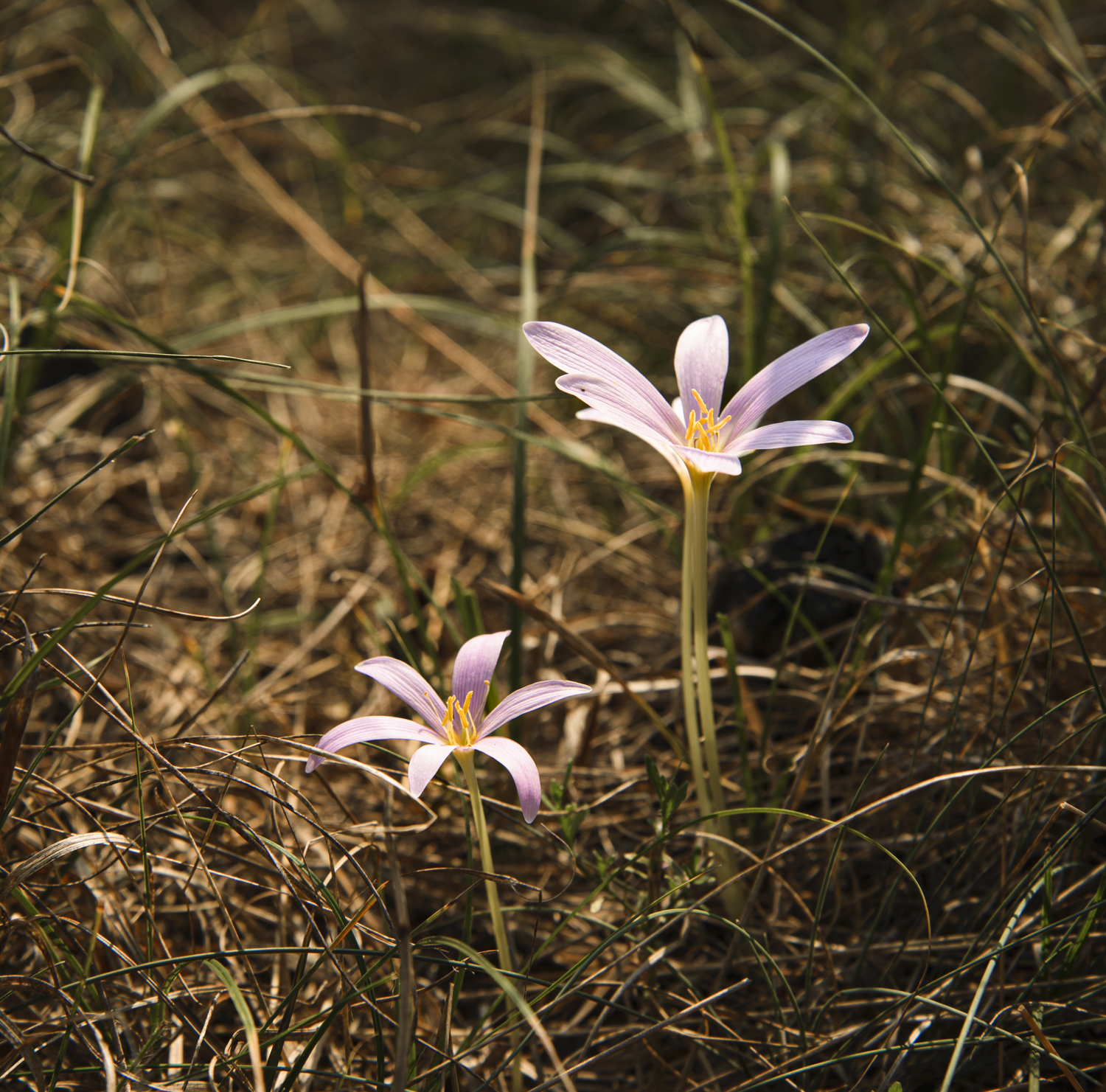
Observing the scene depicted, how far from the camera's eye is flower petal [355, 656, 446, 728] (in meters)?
1.54

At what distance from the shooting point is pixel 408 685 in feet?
5.17

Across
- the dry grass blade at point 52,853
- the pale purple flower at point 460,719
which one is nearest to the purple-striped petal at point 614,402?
the pale purple flower at point 460,719

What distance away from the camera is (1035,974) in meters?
1.63

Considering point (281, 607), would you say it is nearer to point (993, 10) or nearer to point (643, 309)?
point (643, 309)

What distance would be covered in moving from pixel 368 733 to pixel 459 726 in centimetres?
20

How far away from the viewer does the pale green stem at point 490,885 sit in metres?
1.51

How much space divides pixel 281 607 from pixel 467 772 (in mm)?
1775

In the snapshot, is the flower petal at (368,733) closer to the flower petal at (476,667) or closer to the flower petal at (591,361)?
the flower petal at (476,667)

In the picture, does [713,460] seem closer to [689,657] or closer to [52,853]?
[689,657]

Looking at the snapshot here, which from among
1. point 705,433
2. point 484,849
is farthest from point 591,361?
point 484,849

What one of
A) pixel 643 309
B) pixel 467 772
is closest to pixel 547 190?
pixel 643 309

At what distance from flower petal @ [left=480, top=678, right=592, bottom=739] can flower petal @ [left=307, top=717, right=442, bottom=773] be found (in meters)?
0.10

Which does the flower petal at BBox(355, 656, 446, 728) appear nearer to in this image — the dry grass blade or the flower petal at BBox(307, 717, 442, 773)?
the flower petal at BBox(307, 717, 442, 773)

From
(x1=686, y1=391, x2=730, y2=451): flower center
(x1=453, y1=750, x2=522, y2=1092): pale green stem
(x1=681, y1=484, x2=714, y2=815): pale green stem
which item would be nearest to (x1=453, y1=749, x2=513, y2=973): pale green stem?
(x1=453, y1=750, x2=522, y2=1092): pale green stem
